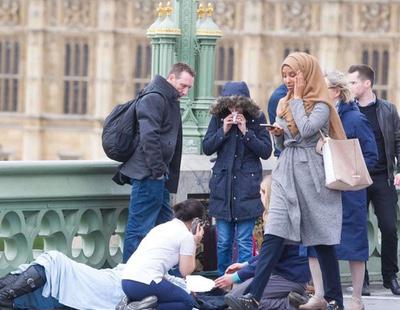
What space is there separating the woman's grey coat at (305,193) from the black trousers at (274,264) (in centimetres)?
9

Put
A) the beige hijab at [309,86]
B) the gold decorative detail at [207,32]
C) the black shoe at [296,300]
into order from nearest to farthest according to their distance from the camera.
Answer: the beige hijab at [309,86] < the black shoe at [296,300] < the gold decorative detail at [207,32]

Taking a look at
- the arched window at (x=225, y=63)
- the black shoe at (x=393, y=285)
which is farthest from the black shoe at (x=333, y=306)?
the arched window at (x=225, y=63)

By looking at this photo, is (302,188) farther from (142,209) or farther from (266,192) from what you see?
(142,209)

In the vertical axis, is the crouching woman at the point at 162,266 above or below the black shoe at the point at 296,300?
above

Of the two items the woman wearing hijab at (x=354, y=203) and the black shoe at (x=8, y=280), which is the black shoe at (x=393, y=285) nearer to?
the woman wearing hijab at (x=354, y=203)

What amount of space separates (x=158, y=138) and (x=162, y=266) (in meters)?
1.15

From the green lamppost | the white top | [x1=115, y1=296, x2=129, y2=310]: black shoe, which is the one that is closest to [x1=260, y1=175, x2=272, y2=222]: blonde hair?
the white top

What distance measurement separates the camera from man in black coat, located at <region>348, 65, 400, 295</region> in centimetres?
1644

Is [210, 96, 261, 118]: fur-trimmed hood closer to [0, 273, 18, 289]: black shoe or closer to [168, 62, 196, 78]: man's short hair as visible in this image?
[168, 62, 196, 78]: man's short hair

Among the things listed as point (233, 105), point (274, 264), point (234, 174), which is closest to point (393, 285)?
point (234, 174)

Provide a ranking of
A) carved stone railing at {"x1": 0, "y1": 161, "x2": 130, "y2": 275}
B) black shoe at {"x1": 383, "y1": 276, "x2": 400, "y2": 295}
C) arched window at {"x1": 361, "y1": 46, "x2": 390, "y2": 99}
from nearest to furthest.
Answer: carved stone railing at {"x1": 0, "y1": 161, "x2": 130, "y2": 275} < black shoe at {"x1": 383, "y1": 276, "x2": 400, "y2": 295} < arched window at {"x1": 361, "y1": 46, "x2": 390, "y2": 99}

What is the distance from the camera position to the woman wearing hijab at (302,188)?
14672 millimetres

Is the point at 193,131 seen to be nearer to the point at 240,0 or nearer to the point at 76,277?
the point at 76,277

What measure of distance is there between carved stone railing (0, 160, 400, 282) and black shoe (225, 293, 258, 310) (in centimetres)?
178
